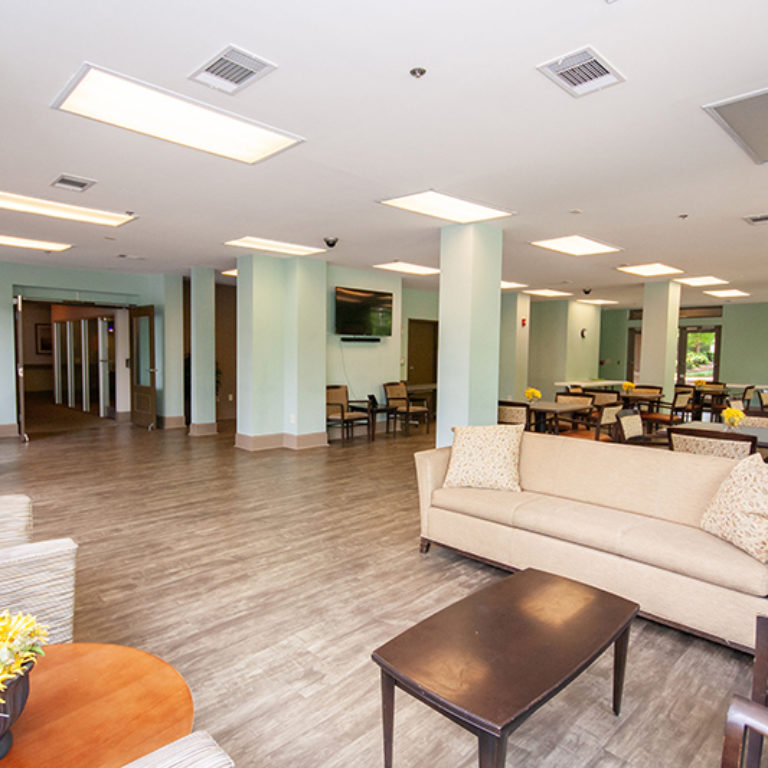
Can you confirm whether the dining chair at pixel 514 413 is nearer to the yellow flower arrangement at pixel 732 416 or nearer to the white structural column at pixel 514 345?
the yellow flower arrangement at pixel 732 416

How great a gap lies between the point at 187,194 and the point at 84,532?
2959mm

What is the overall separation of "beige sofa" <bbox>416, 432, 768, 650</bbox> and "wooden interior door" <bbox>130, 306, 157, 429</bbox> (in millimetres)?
7372

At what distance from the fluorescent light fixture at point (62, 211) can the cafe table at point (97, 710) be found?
4.72m

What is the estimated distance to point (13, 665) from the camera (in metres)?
1.27

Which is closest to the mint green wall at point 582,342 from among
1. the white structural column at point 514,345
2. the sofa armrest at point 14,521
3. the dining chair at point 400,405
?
the white structural column at point 514,345

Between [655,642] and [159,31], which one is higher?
[159,31]

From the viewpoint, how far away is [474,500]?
3688mm

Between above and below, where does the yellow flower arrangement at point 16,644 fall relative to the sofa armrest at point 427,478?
above

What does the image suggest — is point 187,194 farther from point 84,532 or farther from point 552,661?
point 552,661

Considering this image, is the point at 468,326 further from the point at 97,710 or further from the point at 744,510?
the point at 97,710

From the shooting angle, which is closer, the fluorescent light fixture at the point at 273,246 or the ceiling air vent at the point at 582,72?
the ceiling air vent at the point at 582,72

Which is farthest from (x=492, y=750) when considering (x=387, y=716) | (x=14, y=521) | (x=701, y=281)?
(x=701, y=281)

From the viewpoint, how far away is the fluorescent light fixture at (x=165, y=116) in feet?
9.46

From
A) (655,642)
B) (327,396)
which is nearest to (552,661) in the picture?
(655,642)
